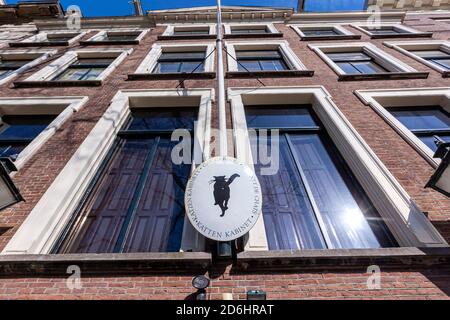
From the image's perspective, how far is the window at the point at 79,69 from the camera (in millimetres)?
7859

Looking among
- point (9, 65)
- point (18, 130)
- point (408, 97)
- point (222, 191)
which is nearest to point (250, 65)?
point (408, 97)

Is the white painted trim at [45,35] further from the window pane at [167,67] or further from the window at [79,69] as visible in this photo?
the window pane at [167,67]

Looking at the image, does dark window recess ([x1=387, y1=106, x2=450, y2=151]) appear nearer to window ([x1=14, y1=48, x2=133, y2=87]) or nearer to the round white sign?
the round white sign

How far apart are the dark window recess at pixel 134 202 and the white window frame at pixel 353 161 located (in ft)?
4.73

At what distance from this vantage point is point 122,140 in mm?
6367

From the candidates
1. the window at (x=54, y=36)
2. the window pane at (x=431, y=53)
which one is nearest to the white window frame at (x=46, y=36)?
the window at (x=54, y=36)

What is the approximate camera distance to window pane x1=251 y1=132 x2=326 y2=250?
4.16 meters

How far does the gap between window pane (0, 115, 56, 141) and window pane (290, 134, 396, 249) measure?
723cm

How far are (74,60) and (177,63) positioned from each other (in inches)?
182

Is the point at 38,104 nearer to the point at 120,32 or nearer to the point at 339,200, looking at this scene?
the point at 120,32

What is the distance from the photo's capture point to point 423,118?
676 centimetres

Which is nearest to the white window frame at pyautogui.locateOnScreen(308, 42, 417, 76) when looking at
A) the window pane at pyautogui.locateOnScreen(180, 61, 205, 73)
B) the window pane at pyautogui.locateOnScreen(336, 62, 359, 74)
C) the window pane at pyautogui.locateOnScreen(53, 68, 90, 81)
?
the window pane at pyautogui.locateOnScreen(336, 62, 359, 74)
